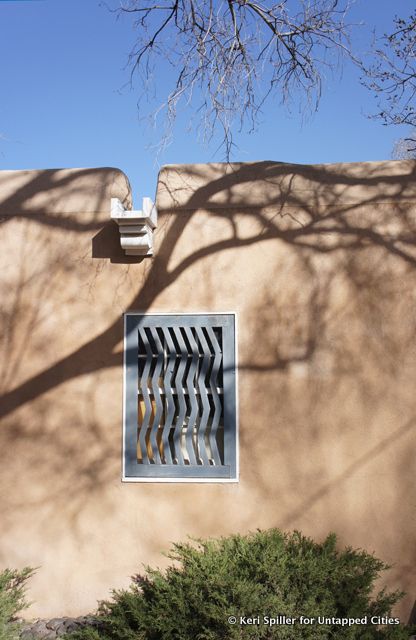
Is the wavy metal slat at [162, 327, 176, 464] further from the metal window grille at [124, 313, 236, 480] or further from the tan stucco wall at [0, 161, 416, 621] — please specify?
the tan stucco wall at [0, 161, 416, 621]

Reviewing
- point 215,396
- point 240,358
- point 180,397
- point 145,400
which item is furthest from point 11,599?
point 240,358

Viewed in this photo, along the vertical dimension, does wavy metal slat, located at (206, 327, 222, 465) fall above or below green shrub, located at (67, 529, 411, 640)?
above

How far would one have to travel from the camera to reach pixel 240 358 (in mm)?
4805

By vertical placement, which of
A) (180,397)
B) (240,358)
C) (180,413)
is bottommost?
(180,413)

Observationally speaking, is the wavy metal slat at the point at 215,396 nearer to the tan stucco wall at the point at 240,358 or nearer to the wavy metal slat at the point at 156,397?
the tan stucco wall at the point at 240,358

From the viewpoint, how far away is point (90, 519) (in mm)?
4781

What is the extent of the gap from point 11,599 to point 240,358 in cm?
220

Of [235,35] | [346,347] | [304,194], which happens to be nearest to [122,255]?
[304,194]

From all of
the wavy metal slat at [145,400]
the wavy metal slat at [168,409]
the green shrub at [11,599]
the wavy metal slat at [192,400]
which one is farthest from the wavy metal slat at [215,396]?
the green shrub at [11,599]

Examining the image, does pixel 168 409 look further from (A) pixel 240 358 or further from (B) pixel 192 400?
(A) pixel 240 358

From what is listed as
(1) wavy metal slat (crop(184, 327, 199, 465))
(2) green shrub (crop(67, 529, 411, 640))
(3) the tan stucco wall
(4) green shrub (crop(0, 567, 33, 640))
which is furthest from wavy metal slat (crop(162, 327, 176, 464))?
(4) green shrub (crop(0, 567, 33, 640))

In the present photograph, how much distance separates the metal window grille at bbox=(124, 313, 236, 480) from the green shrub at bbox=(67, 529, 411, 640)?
0.60 meters

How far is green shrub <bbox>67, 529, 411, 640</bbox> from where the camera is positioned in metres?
3.86

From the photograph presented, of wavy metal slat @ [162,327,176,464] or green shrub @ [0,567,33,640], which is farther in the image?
wavy metal slat @ [162,327,176,464]
